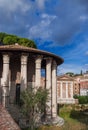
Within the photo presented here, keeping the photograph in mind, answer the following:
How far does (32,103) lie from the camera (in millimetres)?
21312

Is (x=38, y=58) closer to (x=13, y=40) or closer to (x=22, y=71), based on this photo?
(x=22, y=71)

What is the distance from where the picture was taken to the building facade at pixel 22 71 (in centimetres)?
2392

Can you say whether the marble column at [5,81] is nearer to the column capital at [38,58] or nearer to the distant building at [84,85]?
the column capital at [38,58]

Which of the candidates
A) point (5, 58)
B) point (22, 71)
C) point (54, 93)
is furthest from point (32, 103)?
point (54, 93)

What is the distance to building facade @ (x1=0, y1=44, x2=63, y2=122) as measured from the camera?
23.9m

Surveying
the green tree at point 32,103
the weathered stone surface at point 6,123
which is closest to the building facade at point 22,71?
the green tree at point 32,103

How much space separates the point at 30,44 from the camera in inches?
1801

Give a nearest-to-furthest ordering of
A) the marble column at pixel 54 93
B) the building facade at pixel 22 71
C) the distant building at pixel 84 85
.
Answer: the building facade at pixel 22 71 < the marble column at pixel 54 93 < the distant building at pixel 84 85

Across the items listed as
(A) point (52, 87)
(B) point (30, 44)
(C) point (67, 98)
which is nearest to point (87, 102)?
(C) point (67, 98)

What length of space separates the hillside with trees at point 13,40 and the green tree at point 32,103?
2203cm

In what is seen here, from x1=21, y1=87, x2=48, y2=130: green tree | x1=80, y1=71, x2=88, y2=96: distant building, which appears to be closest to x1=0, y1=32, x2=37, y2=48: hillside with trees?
x1=21, y1=87, x2=48, y2=130: green tree

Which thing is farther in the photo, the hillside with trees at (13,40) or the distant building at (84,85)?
the distant building at (84,85)

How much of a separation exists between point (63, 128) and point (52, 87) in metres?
5.56

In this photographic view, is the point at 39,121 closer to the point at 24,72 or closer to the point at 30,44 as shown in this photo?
the point at 24,72
